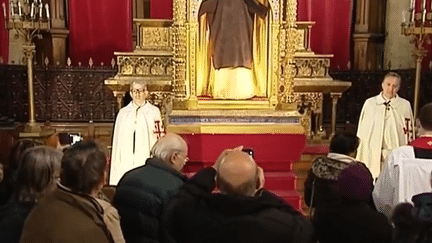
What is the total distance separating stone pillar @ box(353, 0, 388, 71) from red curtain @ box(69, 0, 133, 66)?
3.98 metres

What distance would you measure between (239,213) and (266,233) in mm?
130

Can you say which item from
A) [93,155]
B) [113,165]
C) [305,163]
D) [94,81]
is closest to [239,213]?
[93,155]

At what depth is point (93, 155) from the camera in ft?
7.33

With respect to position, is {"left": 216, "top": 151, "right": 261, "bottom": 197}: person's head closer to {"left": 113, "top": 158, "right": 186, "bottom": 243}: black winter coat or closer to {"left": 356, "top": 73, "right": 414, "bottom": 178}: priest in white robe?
{"left": 113, "top": 158, "right": 186, "bottom": 243}: black winter coat

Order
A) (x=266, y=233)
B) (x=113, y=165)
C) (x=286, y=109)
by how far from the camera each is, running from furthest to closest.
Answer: (x=286, y=109) < (x=113, y=165) < (x=266, y=233)

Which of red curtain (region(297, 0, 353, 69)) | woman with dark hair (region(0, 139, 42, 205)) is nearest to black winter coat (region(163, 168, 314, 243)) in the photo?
woman with dark hair (region(0, 139, 42, 205))

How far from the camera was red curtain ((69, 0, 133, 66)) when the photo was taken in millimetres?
9219

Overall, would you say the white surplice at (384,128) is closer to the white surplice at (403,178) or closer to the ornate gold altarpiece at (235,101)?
the ornate gold altarpiece at (235,101)

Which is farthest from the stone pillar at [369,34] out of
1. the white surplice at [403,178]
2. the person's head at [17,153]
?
the person's head at [17,153]

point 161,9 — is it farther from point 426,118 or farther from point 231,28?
point 426,118

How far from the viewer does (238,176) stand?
2172 millimetres

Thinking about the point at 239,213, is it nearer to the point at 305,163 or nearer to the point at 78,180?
the point at 78,180

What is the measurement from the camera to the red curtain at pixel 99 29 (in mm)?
9219

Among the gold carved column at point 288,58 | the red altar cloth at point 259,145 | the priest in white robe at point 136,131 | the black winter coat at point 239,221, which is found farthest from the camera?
the gold carved column at point 288,58
